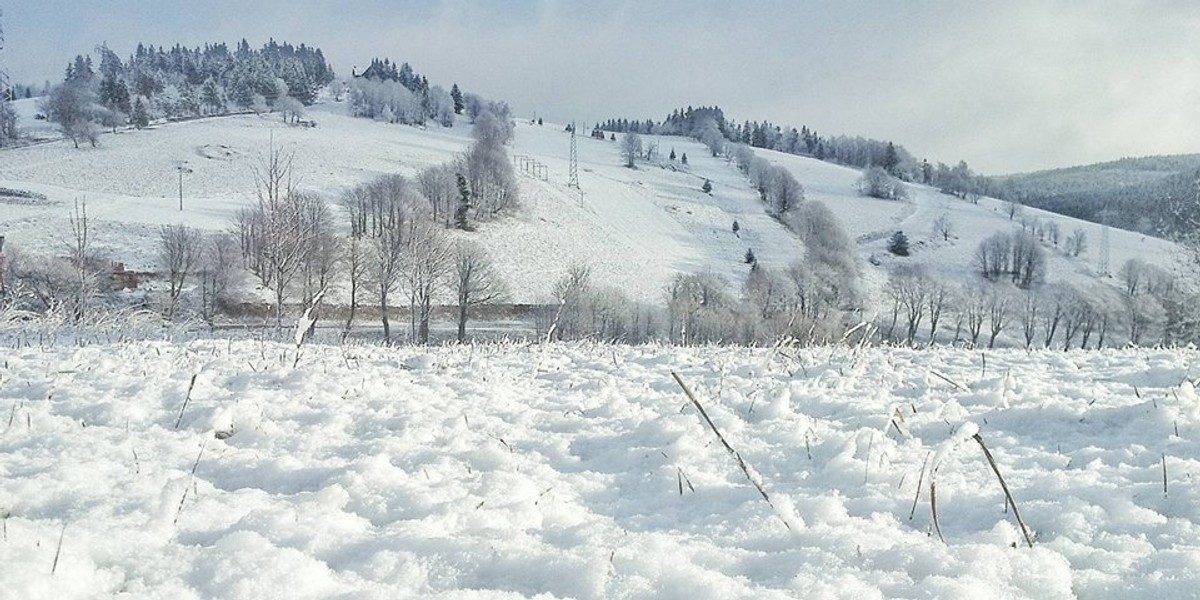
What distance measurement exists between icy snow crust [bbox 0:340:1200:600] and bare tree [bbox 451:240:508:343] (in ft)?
132

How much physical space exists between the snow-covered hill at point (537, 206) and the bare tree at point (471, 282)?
17.6 feet

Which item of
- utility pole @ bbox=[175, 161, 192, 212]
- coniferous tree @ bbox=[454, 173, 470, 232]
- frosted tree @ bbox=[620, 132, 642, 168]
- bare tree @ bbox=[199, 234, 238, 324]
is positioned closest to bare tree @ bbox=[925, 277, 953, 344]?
coniferous tree @ bbox=[454, 173, 470, 232]

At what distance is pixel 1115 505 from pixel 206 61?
648 feet

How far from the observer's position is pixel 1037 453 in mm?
3938

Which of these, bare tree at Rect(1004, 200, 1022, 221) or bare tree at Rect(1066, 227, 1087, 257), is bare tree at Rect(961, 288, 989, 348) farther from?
bare tree at Rect(1004, 200, 1022, 221)

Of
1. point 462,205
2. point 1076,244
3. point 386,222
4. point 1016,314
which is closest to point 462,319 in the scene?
point 386,222

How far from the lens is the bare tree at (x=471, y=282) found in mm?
46062

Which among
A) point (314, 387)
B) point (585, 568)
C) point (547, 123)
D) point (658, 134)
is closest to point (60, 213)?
point (314, 387)

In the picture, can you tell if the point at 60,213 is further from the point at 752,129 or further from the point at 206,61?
the point at 752,129

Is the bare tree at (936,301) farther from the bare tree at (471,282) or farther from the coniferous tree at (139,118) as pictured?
the coniferous tree at (139,118)

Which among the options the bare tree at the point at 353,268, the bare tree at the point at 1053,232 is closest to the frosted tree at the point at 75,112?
the bare tree at the point at 353,268

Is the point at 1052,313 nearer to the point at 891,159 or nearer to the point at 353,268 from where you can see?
the point at 353,268

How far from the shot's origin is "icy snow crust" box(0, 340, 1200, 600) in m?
2.42

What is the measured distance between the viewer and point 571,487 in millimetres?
3607
